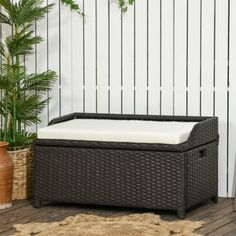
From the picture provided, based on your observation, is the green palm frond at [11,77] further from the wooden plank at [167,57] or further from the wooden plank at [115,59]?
the wooden plank at [167,57]

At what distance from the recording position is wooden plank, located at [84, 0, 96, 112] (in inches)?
218

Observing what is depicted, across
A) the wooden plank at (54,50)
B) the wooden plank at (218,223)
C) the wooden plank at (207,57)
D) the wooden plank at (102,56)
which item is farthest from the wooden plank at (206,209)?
the wooden plank at (54,50)

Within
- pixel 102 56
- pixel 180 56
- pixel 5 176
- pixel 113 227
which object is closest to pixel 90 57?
pixel 102 56

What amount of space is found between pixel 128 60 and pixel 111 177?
3.04 feet

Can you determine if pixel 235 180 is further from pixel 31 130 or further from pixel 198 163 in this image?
pixel 31 130

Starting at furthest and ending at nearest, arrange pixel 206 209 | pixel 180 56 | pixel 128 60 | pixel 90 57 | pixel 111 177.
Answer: pixel 90 57, pixel 128 60, pixel 180 56, pixel 206 209, pixel 111 177

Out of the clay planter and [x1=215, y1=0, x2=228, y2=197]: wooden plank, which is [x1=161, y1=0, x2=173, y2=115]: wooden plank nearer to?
[x1=215, y1=0, x2=228, y2=197]: wooden plank

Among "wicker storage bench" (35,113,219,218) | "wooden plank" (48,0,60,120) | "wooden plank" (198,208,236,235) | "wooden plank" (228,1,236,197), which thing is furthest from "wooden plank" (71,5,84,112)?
"wooden plank" (198,208,236,235)

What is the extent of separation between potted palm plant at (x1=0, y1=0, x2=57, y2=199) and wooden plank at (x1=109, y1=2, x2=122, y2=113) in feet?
1.26

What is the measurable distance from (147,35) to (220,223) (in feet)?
4.54

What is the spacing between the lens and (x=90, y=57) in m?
5.58

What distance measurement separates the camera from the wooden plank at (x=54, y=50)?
5.64 meters

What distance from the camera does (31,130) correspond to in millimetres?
5789

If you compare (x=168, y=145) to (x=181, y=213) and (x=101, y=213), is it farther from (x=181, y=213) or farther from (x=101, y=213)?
(x=101, y=213)
